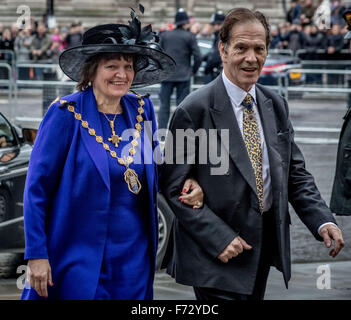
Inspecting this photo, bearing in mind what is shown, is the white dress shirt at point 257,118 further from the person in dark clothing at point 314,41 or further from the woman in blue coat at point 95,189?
the person in dark clothing at point 314,41

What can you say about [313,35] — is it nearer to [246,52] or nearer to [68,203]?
[246,52]

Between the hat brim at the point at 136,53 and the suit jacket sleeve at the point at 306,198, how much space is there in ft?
2.40

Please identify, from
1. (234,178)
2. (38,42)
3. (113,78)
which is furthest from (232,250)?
(38,42)

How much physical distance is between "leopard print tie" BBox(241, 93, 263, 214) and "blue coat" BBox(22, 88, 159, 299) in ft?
2.26

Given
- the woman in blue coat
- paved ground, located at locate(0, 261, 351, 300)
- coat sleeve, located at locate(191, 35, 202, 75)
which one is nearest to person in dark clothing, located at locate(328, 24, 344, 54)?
coat sleeve, located at locate(191, 35, 202, 75)

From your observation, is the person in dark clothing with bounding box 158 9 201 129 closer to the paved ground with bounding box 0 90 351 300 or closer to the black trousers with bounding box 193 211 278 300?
the paved ground with bounding box 0 90 351 300

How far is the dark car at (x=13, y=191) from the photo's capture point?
7.34m

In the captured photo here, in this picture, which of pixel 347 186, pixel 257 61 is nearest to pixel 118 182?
pixel 257 61

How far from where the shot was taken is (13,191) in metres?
7.40

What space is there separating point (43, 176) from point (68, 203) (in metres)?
0.17

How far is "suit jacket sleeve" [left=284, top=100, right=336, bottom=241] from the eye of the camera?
15.0 ft

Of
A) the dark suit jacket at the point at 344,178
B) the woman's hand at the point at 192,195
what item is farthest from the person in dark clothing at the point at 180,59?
the woman's hand at the point at 192,195

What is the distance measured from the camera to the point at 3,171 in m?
7.45

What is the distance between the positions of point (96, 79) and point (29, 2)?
3997 cm
